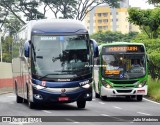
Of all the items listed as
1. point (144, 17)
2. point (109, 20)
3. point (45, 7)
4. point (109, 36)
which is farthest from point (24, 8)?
point (109, 20)

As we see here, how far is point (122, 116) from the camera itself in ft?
65.5

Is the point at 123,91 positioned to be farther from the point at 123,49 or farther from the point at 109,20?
the point at 109,20

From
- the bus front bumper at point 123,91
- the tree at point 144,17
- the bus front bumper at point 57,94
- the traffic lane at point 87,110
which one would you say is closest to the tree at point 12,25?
the tree at point 144,17

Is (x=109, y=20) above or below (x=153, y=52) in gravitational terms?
above

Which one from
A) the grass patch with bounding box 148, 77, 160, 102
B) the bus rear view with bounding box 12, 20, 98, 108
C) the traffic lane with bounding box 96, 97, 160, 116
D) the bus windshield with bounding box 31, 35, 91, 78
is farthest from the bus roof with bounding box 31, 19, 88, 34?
the grass patch with bounding box 148, 77, 160, 102

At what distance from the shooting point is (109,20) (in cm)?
16550

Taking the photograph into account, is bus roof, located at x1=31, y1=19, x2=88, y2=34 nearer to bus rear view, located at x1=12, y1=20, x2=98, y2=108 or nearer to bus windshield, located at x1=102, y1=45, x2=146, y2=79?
bus rear view, located at x1=12, y1=20, x2=98, y2=108

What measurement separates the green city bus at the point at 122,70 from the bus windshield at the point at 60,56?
657 centimetres

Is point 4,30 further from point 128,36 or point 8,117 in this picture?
point 8,117

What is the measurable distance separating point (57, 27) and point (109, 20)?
14286 centimetres

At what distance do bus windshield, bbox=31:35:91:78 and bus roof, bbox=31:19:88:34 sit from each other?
0.26 metres

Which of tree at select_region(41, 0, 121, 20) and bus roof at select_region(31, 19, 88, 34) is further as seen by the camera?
tree at select_region(41, 0, 121, 20)

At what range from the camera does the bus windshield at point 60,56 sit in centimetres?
2250

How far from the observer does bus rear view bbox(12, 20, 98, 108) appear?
73.4ft
